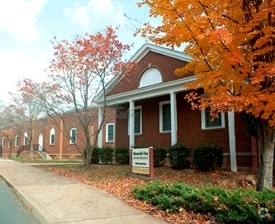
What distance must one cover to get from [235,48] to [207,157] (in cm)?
646

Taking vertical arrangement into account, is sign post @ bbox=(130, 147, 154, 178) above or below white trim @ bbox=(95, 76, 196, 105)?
below

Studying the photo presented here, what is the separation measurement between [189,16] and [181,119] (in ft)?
31.7

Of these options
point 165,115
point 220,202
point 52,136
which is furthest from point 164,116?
point 52,136

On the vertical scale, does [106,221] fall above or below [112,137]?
below

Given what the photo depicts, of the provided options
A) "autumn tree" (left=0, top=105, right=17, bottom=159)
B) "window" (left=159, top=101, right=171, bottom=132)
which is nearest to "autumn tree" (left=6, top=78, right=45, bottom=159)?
"autumn tree" (left=0, top=105, right=17, bottom=159)

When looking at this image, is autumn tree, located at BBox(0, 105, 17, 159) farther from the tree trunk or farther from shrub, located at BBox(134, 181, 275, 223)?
the tree trunk

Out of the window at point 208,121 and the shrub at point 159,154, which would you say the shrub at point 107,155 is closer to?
the shrub at point 159,154

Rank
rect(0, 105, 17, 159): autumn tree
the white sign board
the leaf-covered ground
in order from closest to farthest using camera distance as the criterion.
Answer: the leaf-covered ground < the white sign board < rect(0, 105, 17, 159): autumn tree

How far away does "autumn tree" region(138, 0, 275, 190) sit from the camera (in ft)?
24.1

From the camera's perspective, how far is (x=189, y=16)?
26.0 feet

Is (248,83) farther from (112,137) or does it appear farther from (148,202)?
(112,137)

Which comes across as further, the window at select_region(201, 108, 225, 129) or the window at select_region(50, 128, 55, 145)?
the window at select_region(50, 128, 55, 145)

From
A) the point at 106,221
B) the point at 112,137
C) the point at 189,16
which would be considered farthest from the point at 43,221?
the point at 112,137

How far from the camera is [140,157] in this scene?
11.9 m
